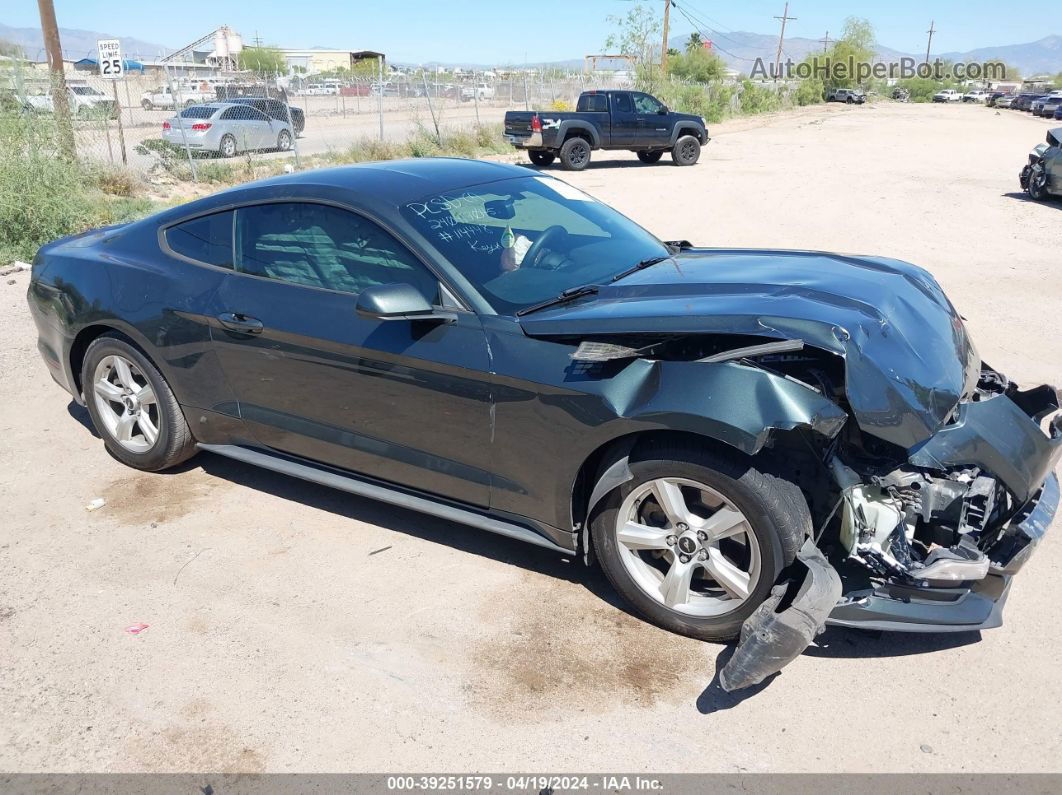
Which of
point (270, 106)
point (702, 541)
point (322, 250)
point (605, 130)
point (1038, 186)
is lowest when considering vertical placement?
Result: point (702, 541)

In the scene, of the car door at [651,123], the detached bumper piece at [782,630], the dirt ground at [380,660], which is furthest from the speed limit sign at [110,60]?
the detached bumper piece at [782,630]

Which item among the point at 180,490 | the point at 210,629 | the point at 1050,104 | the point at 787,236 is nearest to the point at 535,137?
the point at 787,236

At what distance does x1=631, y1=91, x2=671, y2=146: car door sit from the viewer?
70.6 feet

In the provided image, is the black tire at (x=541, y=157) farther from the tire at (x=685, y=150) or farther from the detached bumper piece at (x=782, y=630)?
the detached bumper piece at (x=782, y=630)

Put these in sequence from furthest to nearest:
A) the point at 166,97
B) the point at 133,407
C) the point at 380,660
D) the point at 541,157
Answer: the point at 166,97, the point at 541,157, the point at 133,407, the point at 380,660

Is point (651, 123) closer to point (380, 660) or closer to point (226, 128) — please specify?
point (226, 128)

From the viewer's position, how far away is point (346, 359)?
3.87m

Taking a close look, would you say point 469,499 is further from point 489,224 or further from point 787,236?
point 787,236

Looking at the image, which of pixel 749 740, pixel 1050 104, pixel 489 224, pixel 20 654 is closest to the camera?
pixel 749 740

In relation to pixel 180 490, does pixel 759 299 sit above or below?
above

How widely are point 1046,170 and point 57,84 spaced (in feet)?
49.8

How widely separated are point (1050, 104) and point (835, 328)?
211ft

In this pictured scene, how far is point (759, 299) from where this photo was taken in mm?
3293

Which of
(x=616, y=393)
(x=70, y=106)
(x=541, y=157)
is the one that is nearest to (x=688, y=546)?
(x=616, y=393)
